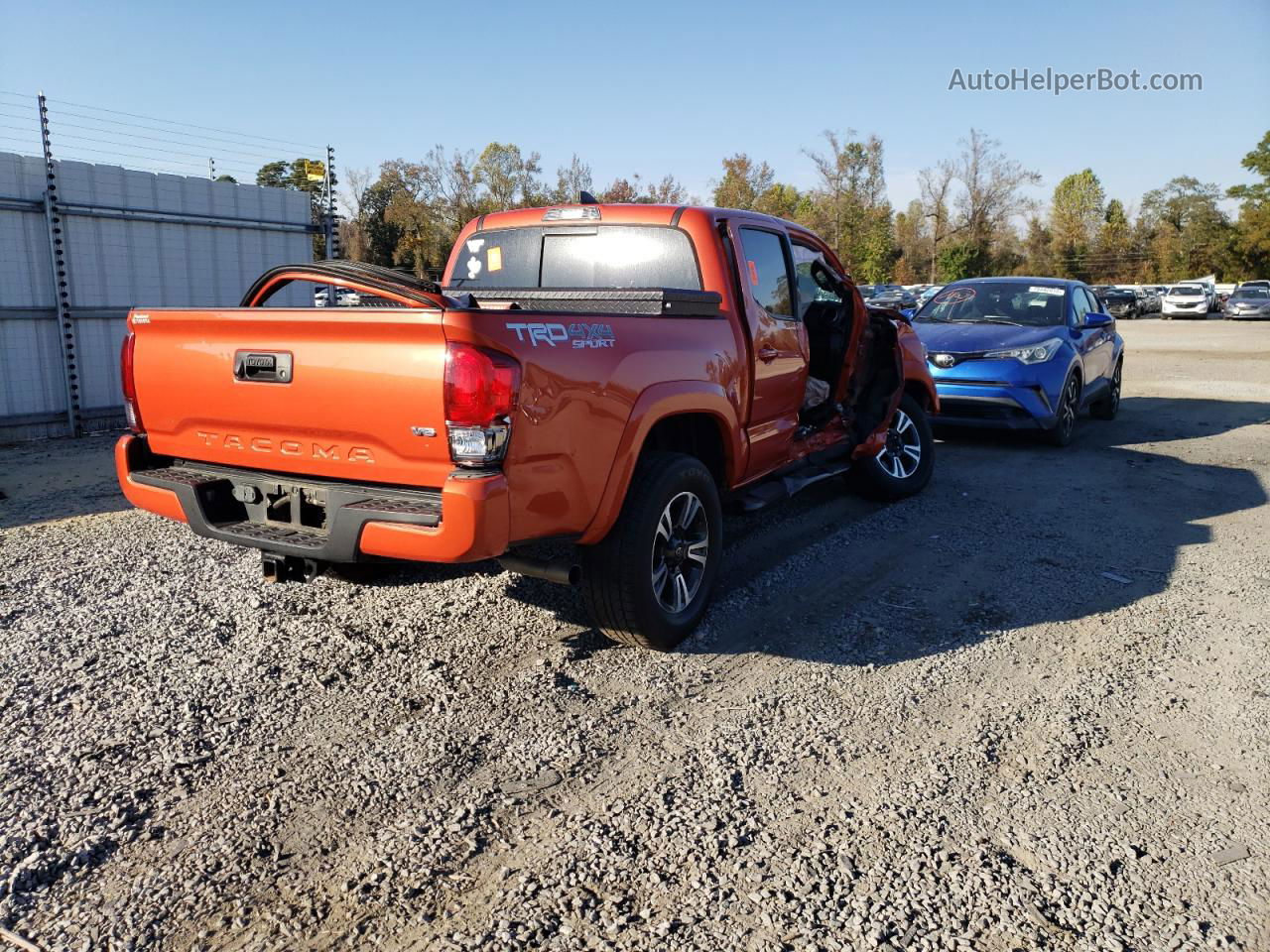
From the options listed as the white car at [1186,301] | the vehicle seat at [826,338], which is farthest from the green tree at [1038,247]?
the vehicle seat at [826,338]

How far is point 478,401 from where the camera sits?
3281mm

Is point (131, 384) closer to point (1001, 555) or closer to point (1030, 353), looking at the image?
point (1001, 555)

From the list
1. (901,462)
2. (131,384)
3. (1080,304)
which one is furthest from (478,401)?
(1080,304)

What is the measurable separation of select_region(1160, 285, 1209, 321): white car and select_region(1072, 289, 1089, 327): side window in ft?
126

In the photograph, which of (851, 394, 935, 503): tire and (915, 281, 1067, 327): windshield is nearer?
(851, 394, 935, 503): tire

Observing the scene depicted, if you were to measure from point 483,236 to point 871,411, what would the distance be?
10.2 feet

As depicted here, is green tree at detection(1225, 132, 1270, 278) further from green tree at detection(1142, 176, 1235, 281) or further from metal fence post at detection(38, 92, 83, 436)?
metal fence post at detection(38, 92, 83, 436)

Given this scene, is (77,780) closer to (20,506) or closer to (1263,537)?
(20,506)

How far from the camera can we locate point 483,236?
568 centimetres

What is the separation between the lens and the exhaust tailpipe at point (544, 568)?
3775 mm

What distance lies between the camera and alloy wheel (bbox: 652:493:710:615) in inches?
171

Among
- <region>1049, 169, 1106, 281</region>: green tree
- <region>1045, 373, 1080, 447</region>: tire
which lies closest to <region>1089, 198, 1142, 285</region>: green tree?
<region>1049, 169, 1106, 281</region>: green tree

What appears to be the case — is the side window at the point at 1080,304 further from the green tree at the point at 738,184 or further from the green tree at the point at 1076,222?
the green tree at the point at 1076,222

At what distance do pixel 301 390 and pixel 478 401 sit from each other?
0.82 metres
